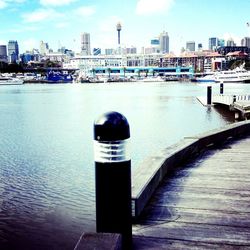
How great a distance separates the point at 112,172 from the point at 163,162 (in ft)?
8.25

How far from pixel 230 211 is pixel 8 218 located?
6.76m

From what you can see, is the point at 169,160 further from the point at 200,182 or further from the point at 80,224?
the point at 80,224

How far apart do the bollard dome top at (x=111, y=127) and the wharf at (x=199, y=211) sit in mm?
1030

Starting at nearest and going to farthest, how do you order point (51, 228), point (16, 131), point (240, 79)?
point (51, 228), point (16, 131), point (240, 79)

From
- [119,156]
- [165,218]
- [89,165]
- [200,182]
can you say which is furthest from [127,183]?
[89,165]

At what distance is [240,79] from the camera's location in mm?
140625

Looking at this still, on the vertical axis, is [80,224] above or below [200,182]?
below

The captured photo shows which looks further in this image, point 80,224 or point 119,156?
point 80,224

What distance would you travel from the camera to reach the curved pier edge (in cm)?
438

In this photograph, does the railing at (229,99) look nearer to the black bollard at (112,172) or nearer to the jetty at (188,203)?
the jetty at (188,203)

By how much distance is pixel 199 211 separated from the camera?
4.54 metres

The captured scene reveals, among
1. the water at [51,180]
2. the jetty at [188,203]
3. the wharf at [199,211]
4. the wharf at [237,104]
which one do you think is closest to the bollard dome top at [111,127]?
the jetty at [188,203]

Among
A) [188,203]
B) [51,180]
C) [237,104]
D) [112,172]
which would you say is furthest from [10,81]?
[112,172]

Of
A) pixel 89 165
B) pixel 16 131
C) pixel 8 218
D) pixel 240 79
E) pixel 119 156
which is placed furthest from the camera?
pixel 240 79
